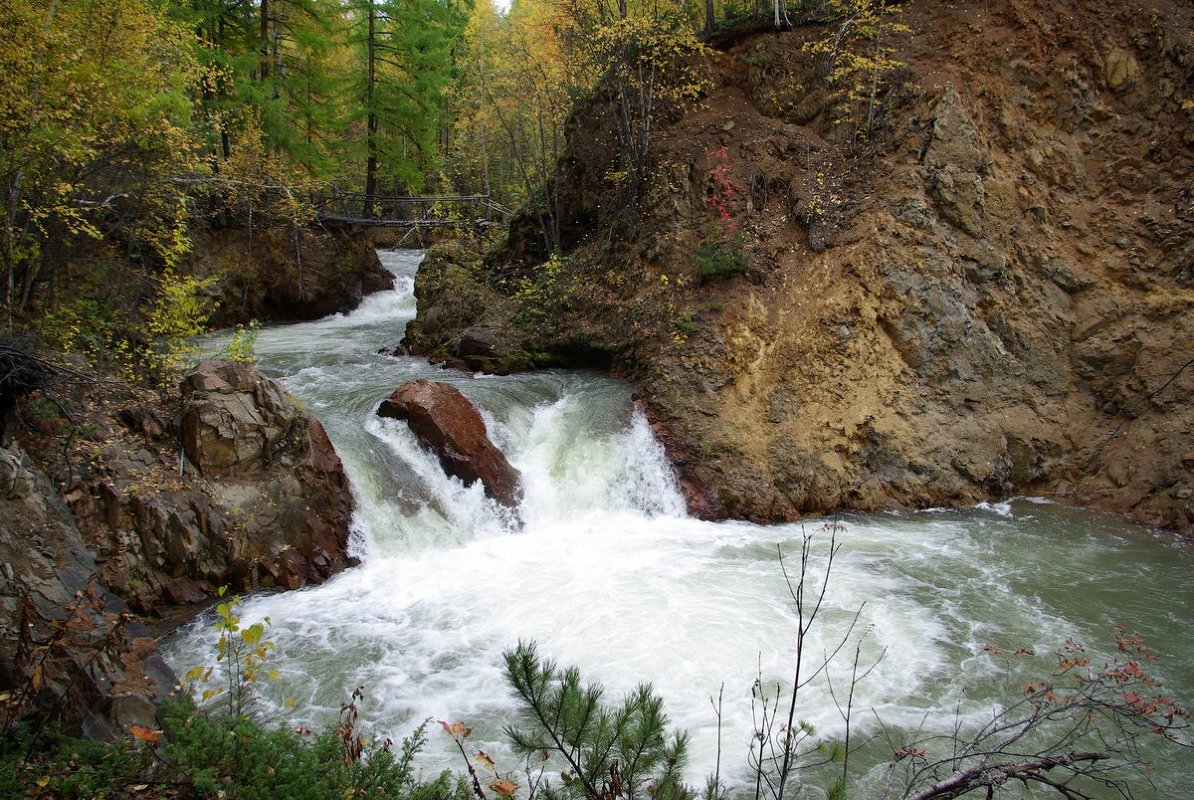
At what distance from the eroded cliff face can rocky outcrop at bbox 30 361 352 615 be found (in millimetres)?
4951

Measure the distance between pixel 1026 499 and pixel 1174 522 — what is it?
68.5 inches

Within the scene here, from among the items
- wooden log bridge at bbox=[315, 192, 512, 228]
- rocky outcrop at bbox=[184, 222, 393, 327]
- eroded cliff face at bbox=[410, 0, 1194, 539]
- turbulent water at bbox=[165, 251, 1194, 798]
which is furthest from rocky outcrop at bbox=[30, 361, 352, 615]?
wooden log bridge at bbox=[315, 192, 512, 228]

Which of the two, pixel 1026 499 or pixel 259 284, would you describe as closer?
pixel 1026 499

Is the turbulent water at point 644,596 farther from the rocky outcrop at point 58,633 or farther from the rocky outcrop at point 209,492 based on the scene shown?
the rocky outcrop at point 58,633

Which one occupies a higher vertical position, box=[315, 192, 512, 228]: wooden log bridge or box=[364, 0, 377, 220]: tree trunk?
box=[364, 0, 377, 220]: tree trunk

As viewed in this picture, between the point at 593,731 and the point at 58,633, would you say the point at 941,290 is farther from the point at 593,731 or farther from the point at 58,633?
the point at 58,633

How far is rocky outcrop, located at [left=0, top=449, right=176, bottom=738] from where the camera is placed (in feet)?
13.4

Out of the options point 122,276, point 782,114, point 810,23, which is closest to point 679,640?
point 122,276

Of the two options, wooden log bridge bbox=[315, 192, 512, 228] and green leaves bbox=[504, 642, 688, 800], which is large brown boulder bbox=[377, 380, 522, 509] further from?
wooden log bridge bbox=[315, 192, 512, 228]

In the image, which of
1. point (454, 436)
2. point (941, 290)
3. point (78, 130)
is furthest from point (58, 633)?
point (941, 290)

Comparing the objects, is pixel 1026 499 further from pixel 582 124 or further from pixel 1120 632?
→ pixel 582 124

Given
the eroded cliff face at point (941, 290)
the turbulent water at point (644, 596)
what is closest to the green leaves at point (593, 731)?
the turbulent water at point (644, 596)

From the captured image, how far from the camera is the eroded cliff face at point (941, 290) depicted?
1077cm

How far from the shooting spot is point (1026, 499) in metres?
11.0
